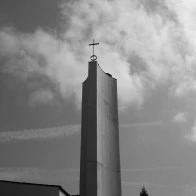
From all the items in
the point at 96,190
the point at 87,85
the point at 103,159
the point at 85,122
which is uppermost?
the point at 87,85

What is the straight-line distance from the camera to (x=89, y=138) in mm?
11477

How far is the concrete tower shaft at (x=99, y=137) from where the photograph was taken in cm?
1103

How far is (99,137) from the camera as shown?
1166cm

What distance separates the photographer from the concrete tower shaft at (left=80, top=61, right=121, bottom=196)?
36.2 ft

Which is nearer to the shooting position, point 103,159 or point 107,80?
point 103,159

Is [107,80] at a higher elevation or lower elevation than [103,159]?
higher

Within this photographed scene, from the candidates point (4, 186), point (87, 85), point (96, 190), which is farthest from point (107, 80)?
point (4, 186)

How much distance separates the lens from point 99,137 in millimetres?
11656

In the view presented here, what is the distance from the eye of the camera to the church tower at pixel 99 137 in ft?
36.2

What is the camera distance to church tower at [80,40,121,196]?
36.2ft

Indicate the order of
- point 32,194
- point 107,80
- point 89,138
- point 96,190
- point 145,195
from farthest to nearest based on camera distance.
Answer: point 145,195
point 32,194
point 107,80
point 89,138
point 96,190

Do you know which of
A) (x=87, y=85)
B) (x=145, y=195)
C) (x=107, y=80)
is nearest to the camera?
(x=87, y=85)

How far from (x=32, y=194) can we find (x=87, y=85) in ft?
55.8

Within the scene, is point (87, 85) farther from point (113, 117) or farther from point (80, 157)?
point (80, 157)
